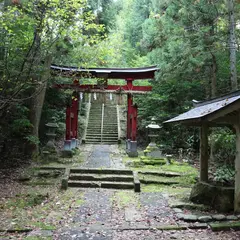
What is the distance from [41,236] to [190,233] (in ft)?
8.55

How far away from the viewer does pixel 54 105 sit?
14.8 meters

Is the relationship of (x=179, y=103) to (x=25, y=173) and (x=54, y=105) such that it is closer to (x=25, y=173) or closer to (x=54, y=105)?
(x=54, y=105)

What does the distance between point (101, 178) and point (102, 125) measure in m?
10.2

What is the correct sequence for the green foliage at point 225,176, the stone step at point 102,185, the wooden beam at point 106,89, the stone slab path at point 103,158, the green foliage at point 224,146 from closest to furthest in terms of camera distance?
the green foliage at point 225,176
the stone step at point 102,185
the green foliage at point 224,146
the stone slab path at point 103,158
the wooden beam at point 106,89

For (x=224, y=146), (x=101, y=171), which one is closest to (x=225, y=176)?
(x=224, y=146)

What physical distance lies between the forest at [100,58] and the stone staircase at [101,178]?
2.24m

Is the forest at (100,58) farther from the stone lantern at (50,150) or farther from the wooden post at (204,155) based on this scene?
the wooden post at (204,155)

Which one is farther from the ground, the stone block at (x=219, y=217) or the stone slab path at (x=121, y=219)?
the stone block at (x=219, y=217)

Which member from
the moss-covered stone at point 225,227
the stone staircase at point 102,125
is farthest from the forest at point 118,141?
the stone staircase at point 102,125

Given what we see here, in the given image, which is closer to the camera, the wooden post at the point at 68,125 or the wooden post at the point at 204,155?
the wooden post at the point at 204,155

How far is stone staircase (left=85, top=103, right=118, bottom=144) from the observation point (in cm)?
1705

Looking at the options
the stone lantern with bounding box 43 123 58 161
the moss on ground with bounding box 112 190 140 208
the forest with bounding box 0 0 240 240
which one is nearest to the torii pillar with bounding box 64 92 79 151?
the forest with bounding box 0 0 240 240

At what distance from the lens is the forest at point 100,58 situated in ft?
21.2

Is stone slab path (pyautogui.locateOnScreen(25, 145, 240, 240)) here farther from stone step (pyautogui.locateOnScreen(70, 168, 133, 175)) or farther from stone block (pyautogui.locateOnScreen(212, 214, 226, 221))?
stone step (pyautogui.locateOnScreen(70, 168, 133, 175))
